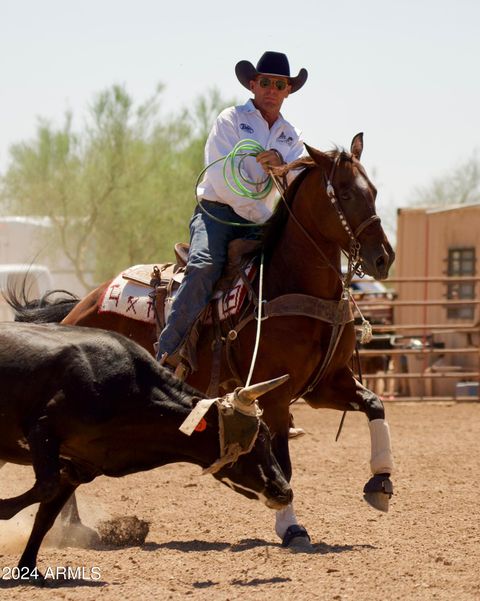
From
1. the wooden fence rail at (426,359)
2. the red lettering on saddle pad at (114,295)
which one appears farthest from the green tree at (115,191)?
the red lettering on saddle pad at (114,295)

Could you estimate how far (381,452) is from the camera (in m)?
6.83

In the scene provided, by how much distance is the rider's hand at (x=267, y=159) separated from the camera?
7023 millimetres

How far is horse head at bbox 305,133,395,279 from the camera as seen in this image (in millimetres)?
6496

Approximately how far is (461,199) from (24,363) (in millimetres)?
47669

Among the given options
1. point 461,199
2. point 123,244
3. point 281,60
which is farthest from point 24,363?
point 461,199

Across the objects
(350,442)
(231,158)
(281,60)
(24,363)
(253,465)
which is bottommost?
(350,442)

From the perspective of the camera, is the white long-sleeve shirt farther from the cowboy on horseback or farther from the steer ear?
the steer ear

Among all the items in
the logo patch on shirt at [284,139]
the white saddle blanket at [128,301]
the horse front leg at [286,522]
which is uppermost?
the logo patch on shirt at [284,139]

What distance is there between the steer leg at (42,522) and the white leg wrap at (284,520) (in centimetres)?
135

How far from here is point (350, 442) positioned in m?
11.5

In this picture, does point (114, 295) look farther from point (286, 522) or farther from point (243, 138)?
point (286, 522)

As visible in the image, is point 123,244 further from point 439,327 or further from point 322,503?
point 322,503

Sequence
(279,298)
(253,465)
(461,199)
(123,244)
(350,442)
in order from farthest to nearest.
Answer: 1. (461,199)
2. (123,244)
3. (350,442)
4. (279,298)
5. (253,465)

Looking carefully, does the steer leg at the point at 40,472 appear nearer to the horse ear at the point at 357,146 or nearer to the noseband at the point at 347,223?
the noseband at the point at 347,223
